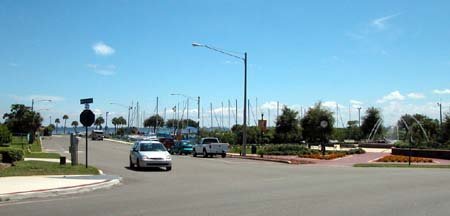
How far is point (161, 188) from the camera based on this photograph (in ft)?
55.2

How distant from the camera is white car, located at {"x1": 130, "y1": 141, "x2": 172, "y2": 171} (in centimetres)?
Answer: 2577

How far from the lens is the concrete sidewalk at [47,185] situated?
14.2 metres

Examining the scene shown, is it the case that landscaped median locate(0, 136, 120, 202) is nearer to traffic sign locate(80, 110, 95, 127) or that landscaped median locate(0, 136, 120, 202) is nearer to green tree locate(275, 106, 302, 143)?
traffic sign locate(80, 110, 95, 127)

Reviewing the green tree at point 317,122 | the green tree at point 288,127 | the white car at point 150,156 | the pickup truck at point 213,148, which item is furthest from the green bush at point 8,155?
the green tree at point 288,127

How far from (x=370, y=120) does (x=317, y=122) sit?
33.9 metres

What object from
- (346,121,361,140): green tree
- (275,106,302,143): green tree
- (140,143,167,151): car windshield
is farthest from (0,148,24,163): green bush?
(346,121,361,140): green tree

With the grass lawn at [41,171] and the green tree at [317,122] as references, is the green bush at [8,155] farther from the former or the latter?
the green tree at [317,122]

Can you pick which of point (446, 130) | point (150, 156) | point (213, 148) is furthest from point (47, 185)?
point (446, 130)

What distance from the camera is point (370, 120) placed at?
92938 mm

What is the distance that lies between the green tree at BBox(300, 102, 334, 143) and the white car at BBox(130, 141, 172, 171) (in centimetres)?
3751

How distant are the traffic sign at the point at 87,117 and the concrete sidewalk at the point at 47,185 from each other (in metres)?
4.62

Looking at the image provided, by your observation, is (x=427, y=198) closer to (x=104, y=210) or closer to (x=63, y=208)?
(x=104, y=210)

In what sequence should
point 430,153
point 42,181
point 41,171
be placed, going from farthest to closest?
point 430,153 → point 41,171 → point 42,181

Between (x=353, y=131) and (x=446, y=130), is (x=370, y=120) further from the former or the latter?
(x=446, y=130)
